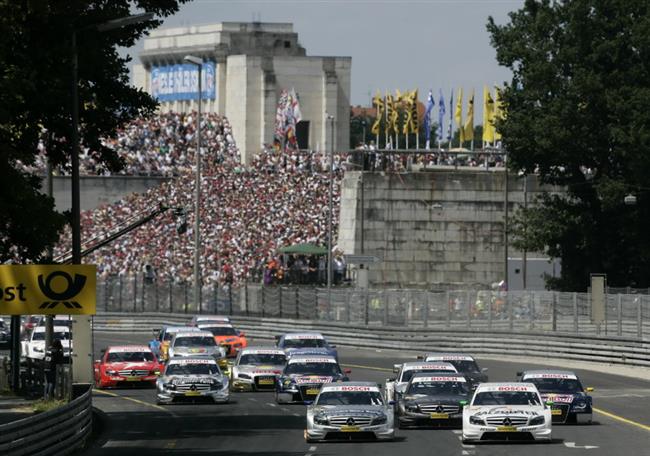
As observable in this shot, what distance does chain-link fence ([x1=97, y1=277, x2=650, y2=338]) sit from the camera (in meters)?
59.1

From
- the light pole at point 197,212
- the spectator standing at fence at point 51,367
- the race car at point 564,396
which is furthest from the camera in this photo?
the light pole at point 197,212

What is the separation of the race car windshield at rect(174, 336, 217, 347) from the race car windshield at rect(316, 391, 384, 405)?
1932 cm

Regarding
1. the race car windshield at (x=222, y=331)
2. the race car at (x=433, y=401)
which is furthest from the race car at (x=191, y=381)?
the race car windshield at (x=222, y=331)

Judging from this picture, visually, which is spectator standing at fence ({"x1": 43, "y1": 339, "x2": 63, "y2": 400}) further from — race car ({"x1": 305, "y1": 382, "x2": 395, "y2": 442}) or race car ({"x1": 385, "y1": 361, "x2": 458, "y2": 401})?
race car ({"x1": 385, "y1": 361, "x2": 458, "y2": 401})

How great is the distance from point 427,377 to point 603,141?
39715mm

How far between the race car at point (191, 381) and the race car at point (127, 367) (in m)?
6.15

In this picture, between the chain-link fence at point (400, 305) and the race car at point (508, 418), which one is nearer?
the race car at point (508, 418)

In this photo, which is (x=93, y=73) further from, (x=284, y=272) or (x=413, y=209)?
(x=413, y=209)

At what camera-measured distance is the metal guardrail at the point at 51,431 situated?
2666cm

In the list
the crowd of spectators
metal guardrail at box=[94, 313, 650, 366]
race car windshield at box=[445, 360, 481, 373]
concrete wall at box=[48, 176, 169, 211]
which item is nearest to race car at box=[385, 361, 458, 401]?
race car windshield at box=[445, 360, 481, 373]

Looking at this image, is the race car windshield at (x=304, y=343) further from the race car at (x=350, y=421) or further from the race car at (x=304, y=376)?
the race car at (x=350, y=421)

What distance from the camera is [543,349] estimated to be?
202 ft

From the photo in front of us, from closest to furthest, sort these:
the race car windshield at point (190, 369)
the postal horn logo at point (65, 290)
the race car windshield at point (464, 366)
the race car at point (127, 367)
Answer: the postal horn logo at point (65, 290)
the race car windshield at point (190, 369)
the race car windshield at point (464, 366)
the race car at point (127, 367)

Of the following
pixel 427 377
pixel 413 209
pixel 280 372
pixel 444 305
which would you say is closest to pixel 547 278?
pixel 413 209
